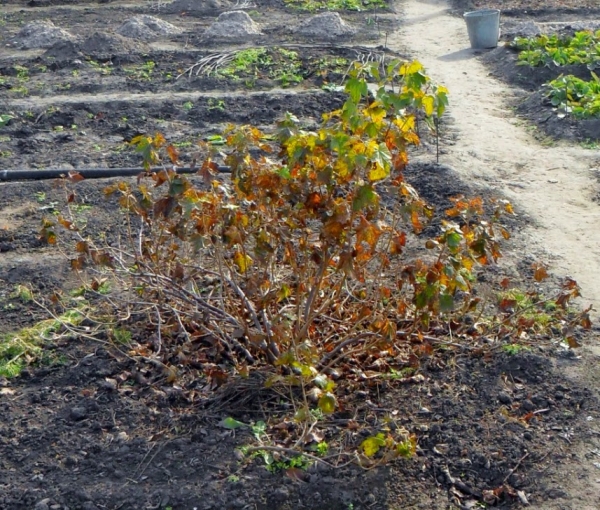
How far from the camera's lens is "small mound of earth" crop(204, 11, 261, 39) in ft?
36.6

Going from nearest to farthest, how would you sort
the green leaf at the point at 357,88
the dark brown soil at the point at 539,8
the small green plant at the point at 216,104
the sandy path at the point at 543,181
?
the green leaf at the point at 357,88 → the sandy path at the point at 543,181 → the small green plant at the point at 216,104 → the dark brown soil at the point at 539,8

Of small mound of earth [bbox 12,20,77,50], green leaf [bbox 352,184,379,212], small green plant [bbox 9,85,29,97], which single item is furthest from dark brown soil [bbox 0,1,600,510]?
small mound of earth [bbox 12,20,77,50]

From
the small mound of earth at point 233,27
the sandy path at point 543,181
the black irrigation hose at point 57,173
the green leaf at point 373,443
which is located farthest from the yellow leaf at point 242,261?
the small mound of earth at point 233,27

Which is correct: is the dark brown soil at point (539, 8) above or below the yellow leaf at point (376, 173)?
below

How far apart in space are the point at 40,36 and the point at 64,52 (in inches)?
43.6

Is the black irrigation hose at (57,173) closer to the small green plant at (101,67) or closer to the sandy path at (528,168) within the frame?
the sandy path at (528,168)

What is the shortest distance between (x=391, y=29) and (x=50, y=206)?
21.6 feet

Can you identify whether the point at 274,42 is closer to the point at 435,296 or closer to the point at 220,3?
the point at 220,3

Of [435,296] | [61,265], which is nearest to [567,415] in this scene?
[435,296]

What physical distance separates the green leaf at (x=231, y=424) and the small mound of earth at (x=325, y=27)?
26.7ft

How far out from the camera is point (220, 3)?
43.9 ft

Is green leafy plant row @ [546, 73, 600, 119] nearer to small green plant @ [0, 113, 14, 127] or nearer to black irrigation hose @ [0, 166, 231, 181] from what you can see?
black irrigation hose @ [0, 166, 231, 181]

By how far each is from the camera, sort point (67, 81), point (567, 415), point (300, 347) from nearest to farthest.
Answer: point (300, 347) < point (567, 415) < point (67, 81)

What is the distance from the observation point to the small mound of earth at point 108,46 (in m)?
10.2
